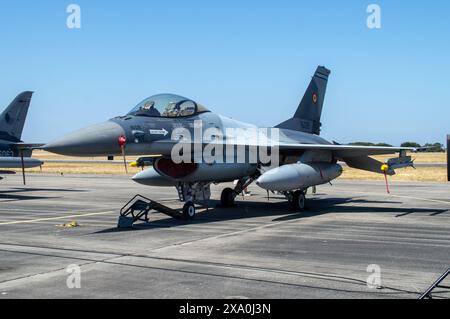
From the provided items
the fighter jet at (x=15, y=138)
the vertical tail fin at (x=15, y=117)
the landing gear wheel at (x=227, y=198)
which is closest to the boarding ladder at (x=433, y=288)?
the landing gear wheel at (x=227, y=198)

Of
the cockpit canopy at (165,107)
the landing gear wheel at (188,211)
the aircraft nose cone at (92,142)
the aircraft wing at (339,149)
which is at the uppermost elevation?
the cockpit canopy at (165,107)

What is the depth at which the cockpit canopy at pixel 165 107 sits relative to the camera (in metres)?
15.0

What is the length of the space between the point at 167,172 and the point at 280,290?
931 centimetres

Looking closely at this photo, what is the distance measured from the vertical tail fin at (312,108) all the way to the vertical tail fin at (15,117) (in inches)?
579

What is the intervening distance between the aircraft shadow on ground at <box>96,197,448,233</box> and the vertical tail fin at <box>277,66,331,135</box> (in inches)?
126

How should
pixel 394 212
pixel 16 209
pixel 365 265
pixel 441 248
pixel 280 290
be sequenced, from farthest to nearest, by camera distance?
1. pixel 16 209
2. pixel 394 212
3. pixel 441 248
4. pixel 365 265
5. pixel 280 290

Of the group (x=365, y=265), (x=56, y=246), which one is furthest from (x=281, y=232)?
(x=56, y=246)

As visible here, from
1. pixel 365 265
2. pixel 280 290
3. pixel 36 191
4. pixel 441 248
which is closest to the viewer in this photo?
pixel 280 290

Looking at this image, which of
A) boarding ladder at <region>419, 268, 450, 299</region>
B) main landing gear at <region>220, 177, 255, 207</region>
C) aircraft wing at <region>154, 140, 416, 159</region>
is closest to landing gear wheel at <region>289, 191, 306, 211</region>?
aircraft wing at <region>154, 140, 416, 159</region>

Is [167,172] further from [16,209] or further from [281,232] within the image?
[16,209]

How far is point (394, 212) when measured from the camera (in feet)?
57.7

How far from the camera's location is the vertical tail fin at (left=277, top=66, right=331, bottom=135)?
72.7 ft

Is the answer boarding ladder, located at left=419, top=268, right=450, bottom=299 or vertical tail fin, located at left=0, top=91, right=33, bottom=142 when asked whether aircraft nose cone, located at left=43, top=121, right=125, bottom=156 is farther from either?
vertical tail fin, located at left=0, top=91, right=33, bottom=142

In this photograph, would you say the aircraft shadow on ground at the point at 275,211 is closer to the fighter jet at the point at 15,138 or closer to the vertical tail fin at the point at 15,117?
the fighter jet at the point at 15,138
